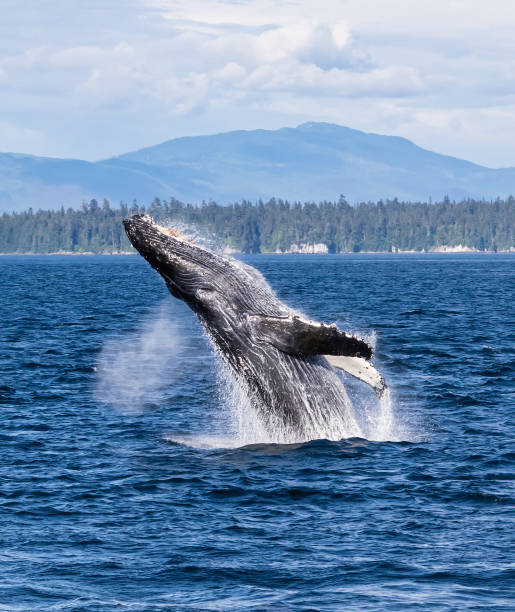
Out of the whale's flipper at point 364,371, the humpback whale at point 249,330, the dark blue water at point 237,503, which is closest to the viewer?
the dark blue water at point 237,503

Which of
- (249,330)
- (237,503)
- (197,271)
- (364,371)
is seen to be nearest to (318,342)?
(364,371)

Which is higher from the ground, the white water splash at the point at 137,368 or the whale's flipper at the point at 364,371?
the whale's flipper at the point at 364,371

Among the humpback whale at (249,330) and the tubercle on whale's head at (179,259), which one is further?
the tubercle on whale's head at (179,259)

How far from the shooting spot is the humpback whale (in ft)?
51.3

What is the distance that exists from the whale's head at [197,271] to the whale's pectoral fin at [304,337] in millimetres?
520

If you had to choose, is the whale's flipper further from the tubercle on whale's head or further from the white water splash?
the white water splash

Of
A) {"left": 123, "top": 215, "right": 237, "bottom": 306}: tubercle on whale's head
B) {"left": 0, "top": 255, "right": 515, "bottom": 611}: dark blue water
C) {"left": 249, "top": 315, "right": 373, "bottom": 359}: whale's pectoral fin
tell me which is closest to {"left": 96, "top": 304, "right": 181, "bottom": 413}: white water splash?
{"left": 0, "top": 255, "right": 515, "bottom": 611}: dark blue water

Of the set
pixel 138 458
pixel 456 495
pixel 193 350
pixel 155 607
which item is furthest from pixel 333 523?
pixel 193 350

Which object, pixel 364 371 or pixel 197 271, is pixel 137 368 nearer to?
pixel 197 271

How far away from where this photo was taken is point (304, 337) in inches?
590

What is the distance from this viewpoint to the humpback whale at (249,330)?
15.6 meters

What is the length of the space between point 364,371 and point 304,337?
119cm

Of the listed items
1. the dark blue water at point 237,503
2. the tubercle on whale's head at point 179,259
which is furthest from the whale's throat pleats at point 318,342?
the dark blue water at point 237,503

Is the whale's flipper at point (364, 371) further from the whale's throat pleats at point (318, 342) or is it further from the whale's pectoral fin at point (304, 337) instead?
the whale's pectoral fin at point (304, 337)
